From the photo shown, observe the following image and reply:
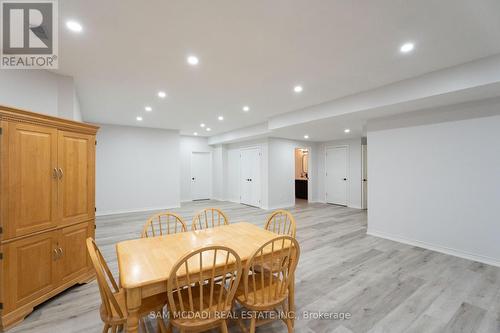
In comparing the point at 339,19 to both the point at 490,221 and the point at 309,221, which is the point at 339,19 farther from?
the point at 309,221

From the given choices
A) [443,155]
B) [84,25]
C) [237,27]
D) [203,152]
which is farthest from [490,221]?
[203,152]

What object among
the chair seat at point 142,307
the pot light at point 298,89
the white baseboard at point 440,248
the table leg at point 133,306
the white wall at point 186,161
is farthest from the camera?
the white wall at point 186,161

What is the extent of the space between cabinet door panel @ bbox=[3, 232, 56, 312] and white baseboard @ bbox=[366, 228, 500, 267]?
16.8 feet

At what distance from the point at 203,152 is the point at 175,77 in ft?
19.3

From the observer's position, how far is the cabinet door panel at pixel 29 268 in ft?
6.30

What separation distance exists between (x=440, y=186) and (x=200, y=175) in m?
7.41

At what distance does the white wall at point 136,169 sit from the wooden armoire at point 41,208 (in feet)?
13.8

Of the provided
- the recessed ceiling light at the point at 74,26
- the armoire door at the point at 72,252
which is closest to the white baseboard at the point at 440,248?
the armoire door at the point at 72,252

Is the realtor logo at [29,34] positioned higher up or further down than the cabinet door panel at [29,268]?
higher up

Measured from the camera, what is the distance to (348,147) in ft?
24.7

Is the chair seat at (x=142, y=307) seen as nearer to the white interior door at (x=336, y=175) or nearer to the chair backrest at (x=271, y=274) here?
the chair backrest at (x=271, y=274)

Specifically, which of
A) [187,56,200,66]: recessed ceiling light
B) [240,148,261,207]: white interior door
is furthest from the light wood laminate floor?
[240,148,261,207]: white interior door

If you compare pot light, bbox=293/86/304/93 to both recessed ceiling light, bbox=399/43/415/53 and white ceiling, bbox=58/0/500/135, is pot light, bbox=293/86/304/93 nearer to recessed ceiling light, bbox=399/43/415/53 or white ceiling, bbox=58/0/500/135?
white ceiling, bbox=58/0/500/135

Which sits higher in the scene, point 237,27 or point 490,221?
point 237,27
